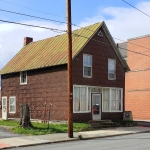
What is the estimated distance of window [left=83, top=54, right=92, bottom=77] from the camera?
84.2 ft

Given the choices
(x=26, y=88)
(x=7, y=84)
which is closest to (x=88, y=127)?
(x=26, y=88)

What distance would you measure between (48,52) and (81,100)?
5.35 metres

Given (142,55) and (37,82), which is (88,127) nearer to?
(37,82)

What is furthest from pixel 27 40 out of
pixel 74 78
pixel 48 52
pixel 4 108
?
pixel 74 78

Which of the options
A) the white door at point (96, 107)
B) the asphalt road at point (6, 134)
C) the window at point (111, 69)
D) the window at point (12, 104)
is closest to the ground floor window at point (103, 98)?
the white door at point (96, 107)

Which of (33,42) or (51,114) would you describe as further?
Result: (33,42)

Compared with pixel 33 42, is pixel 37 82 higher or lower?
lower

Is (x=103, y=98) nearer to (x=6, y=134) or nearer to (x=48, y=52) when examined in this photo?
(x=48, y=52)

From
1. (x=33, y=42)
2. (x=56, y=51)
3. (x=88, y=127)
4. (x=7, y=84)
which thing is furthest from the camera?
(x=33, y=42)

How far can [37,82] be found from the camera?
88.9 feet

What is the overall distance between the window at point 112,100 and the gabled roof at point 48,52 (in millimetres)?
5072

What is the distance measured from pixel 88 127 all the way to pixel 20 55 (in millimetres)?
12892

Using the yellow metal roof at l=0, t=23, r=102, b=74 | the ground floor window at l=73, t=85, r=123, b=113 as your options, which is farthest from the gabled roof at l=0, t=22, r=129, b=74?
the ground floor window at l=73, t=85, r=123, b=113

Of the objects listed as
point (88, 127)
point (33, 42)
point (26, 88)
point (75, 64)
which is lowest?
point (88, 127)
